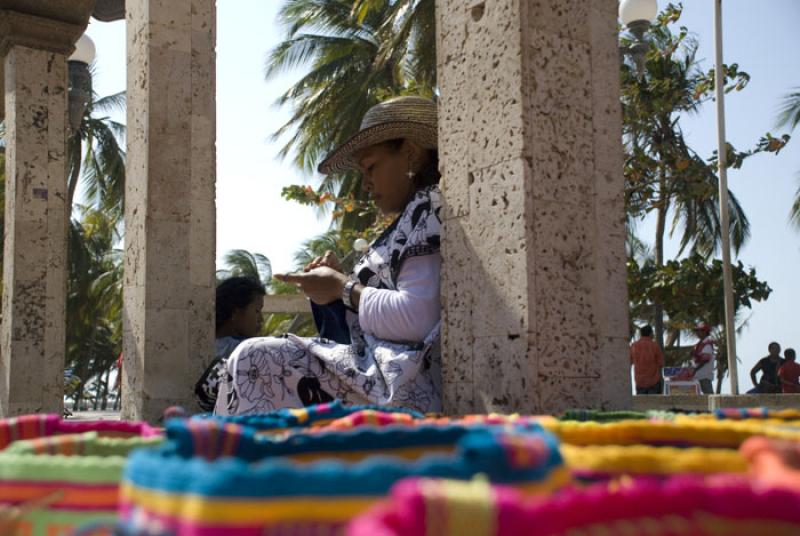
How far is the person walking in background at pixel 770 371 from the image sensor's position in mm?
14641

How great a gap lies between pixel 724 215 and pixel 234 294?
7536 mm

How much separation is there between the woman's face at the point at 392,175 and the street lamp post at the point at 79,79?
752 cm

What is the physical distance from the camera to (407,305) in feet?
11.4

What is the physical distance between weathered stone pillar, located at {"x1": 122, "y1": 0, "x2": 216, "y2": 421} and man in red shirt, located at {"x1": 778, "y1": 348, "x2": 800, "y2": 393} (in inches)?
435

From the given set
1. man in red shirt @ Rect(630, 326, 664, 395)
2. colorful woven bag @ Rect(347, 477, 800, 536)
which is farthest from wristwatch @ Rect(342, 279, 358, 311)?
man in red shirt @ Rect(630, 326, 664, 395)

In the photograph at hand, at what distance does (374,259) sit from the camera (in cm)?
369

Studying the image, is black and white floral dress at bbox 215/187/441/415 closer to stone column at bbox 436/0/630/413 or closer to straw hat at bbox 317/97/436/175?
stone column at bbox 436/0/630/413

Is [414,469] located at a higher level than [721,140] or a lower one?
lower

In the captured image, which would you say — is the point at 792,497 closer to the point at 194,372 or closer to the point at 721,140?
the point at 194,372

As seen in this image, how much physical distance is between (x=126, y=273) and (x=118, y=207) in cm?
2578

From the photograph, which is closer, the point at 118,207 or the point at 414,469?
the point at 414,469

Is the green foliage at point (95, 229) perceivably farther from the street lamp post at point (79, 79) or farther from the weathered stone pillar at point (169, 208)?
the weathered stone pillar at point (169, 208)

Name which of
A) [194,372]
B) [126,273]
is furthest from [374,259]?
[126,273]

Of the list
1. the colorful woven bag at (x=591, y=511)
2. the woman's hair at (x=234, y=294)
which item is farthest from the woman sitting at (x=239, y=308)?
the colorful woven bag at (x=591, y=511)
